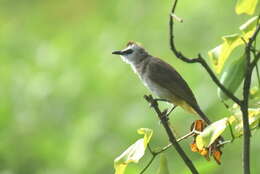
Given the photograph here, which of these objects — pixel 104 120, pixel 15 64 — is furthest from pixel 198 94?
pixel 15 64

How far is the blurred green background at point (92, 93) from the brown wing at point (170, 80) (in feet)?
1.21

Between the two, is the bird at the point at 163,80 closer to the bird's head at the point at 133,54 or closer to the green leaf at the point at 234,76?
the bird's head at the point at 133,54

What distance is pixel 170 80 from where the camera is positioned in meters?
3.64

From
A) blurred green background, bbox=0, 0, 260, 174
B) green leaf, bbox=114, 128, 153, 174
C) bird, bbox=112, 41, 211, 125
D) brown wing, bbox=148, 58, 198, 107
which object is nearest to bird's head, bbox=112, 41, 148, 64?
bird, bbox=112, 41, 211, 125

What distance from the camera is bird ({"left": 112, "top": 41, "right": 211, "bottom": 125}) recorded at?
132 inches

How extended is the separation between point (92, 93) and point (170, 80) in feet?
5.39

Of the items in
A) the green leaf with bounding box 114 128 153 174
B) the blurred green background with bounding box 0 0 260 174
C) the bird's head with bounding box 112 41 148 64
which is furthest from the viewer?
the blurred green background with bounding box 0 0 260 174

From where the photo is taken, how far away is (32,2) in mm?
8984

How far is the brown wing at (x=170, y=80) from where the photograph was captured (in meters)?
3.34

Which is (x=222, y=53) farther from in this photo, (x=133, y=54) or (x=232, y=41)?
(x=133, y=54)

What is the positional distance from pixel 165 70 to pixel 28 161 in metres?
1.07

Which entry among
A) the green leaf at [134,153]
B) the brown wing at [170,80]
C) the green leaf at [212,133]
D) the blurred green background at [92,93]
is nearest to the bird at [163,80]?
the brown wing at [170,80]

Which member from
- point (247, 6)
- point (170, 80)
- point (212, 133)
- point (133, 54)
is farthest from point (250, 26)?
point (133, 54)

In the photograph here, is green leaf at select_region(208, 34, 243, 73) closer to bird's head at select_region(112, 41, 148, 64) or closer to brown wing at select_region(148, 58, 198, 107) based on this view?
brown wing at select_region(148, 58, 198, 107)
